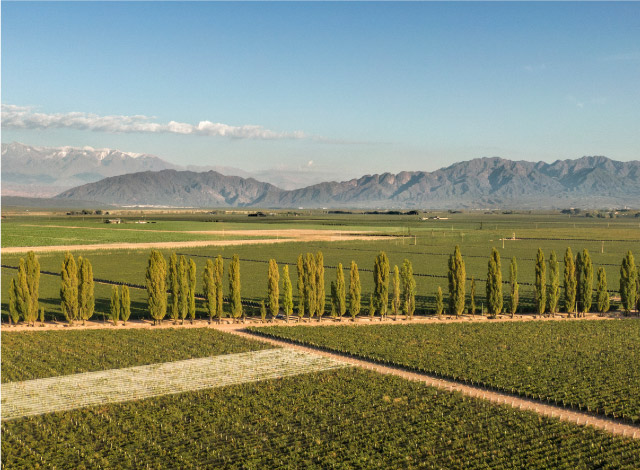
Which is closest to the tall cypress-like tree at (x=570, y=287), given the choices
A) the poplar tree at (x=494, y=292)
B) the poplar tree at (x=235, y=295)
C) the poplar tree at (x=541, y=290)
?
the poplar tree at (x=541, y=290)

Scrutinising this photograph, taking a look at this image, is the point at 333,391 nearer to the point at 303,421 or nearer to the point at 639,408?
the point at 303,421

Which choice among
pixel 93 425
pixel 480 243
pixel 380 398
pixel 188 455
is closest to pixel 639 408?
pixel 380 398

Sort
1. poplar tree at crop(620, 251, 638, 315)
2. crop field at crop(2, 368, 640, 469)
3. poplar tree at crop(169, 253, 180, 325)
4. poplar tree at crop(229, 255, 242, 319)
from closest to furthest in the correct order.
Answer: crop field at crop(2, 368, 640, 469), poplar tree at crop(169, 253, 180, 325), poplar tree at crop(229, 255, 242, 319), poplar tree at crop(620, 251, 638, 315)

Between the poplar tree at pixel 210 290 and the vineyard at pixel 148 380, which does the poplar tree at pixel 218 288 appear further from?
the vineyard at pixel 148 380

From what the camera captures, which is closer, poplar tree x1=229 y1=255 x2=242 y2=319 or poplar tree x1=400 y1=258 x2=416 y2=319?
poplar tree x1=229 y1=255 x2=242 y2=319

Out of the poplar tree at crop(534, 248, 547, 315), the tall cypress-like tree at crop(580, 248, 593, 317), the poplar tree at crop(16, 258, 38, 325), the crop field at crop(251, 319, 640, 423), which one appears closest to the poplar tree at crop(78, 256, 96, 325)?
the poplar tree at crop(16, 258, 38, 325)

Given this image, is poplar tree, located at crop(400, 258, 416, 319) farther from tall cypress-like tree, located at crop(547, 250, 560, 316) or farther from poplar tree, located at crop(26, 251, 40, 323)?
poplar tree, located at crop(26, 251, 40, 323)
